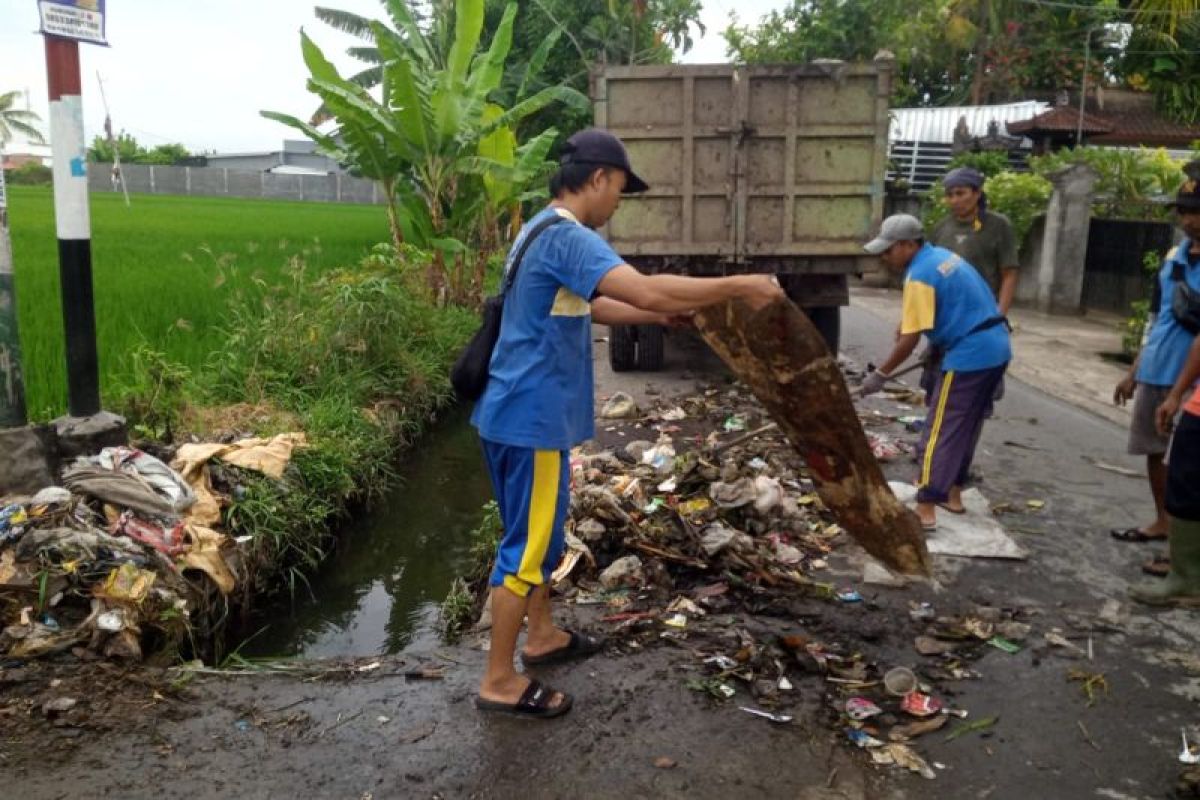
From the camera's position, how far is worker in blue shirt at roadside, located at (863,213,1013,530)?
4.30m

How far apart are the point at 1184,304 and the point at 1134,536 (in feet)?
3.78

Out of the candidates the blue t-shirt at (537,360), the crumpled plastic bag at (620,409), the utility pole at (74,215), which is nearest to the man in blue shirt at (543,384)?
the blue t-shirt at (537,360)

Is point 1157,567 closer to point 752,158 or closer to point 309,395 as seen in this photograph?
point 752,158

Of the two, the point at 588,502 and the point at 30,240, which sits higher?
the point at 30,240

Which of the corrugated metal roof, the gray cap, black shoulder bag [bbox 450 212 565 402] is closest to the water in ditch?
black shoulder bag [bbox 450 212 565 402]

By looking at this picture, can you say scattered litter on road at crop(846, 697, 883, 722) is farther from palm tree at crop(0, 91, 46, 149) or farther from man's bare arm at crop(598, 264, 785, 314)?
palm tree at crop(0, 91, 46, 149)

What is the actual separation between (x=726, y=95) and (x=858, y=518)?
203 inches

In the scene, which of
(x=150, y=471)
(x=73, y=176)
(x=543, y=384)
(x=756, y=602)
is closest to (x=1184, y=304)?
(x=756, y=602)

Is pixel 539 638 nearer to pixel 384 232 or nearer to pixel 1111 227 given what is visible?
pixel 1111 227

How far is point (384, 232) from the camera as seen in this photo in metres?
22.0

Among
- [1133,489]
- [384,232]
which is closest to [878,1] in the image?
[384,232]

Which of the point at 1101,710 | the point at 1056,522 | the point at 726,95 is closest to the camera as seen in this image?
the point at 1101,710

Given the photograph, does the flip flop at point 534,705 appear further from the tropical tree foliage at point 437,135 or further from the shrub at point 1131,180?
the shrub at point 1131,180

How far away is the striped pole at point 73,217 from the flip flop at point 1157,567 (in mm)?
4815
